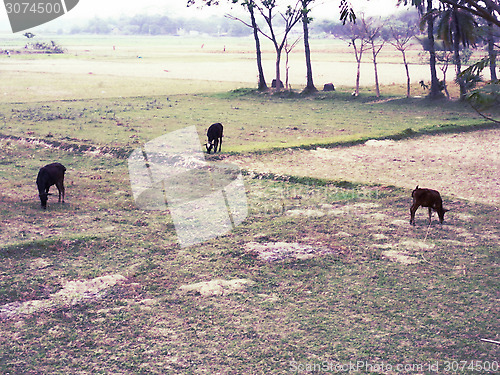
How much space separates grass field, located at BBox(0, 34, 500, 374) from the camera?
671cm

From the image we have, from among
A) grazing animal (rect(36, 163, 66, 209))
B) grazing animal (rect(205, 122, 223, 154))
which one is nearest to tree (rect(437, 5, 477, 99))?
grazing animal (rect(36, 163, 66, 209))

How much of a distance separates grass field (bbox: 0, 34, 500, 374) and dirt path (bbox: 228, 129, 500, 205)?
80mm

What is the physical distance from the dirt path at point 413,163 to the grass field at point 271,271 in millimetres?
80

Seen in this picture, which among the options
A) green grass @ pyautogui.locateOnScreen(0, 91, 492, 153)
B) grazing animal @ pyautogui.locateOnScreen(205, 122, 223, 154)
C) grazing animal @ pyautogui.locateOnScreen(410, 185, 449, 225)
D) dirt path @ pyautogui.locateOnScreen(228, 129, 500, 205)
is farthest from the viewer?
green grass @ pyautogui.locateOnScreen(0, 91, 492, 153)

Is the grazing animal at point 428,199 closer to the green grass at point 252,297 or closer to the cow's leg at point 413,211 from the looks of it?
the cow's leg at point 413,211

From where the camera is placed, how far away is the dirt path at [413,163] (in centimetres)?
1432

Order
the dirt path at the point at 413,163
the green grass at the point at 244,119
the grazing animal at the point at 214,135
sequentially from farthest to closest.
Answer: the green grass at the point at 244,119
the grazing animal at the point at 214,135
the dirt path at the point at 413,163

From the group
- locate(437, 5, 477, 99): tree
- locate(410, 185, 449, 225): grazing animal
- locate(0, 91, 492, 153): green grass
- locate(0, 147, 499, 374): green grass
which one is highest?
locate(437, 5, 477, 99): tree

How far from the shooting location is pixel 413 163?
16.8 m

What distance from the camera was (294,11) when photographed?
129 feet

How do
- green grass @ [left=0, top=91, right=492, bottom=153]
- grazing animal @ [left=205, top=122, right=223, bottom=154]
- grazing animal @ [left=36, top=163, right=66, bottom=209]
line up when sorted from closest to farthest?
grazing animal @ [left=36, top=163, right=66, bottom=209]
grazing animal @ [left=205, top=122, right=223, bottom=154]
green grass @ [left=0, top=91, right=492, bottom=153]

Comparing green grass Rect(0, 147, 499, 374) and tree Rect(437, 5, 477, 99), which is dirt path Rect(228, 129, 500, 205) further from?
tree Rect(437, 5, 477, 99)

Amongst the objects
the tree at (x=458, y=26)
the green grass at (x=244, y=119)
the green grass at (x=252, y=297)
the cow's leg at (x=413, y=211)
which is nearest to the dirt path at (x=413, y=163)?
the green grass at (x=244, y=119)

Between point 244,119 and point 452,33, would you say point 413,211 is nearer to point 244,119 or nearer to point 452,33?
point 452,33
